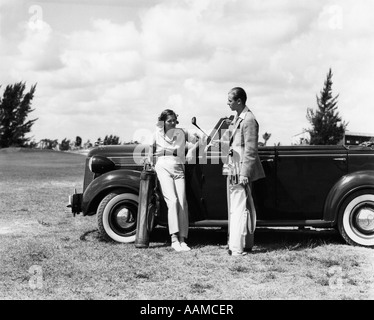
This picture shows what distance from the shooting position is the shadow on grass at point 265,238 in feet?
20.4

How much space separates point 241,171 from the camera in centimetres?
554

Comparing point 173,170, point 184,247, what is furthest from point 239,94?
point 184,247

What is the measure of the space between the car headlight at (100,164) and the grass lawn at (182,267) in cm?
92

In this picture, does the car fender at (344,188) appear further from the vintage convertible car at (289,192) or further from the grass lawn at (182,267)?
the grass lawn at (182,267)

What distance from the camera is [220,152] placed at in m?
6.11

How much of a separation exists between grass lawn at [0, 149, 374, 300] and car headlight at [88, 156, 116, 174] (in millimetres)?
919

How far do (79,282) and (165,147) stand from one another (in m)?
2.10

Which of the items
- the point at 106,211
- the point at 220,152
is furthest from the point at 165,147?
the point at 106,211

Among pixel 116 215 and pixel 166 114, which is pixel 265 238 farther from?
pixel 166 114

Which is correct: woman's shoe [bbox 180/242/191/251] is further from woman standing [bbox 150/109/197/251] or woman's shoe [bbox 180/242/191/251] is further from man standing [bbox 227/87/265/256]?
man standing [bbox 227/87/265/256]

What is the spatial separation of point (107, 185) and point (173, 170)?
880 mm

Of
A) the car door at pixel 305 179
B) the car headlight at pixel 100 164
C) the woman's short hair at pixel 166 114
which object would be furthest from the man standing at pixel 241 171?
the car headlight at pixel 100 164
